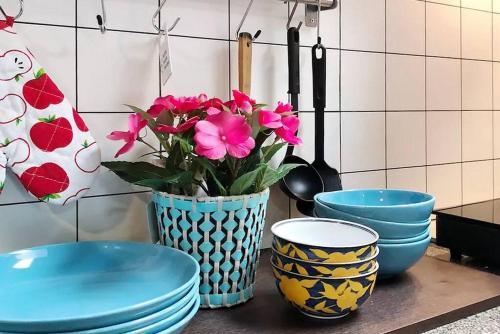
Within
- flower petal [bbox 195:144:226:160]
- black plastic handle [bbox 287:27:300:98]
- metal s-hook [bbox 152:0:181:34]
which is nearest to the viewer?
flower petal [bbox 195:144:226:160]

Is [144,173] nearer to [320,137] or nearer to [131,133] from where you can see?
[131,133]

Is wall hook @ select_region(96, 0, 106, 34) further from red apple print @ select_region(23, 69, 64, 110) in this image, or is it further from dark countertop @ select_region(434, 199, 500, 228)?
dark countertop @ select_region(434, 199, 500, 228)

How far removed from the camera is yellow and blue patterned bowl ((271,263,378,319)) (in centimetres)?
63

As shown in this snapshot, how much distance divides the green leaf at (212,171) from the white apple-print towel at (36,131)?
0.21m

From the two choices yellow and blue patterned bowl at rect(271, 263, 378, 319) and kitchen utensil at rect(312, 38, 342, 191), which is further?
kitchen utensil at rect(312, 38, 342, 191)

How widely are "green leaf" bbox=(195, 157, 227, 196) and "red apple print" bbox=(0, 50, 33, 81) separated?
1.00ft

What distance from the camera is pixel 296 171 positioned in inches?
39.2

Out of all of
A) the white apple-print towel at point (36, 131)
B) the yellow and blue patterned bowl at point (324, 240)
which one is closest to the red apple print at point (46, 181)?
the white apple-print towel at point (36, 131)

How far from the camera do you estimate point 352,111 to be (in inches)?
43.8

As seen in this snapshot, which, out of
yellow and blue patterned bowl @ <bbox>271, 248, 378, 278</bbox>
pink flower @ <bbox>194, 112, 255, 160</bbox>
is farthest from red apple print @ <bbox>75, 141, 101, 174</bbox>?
yellow and blue patterned bowl @ <bbox>271, 248, 378, 278</bbox>

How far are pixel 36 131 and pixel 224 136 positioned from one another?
12.3 inches

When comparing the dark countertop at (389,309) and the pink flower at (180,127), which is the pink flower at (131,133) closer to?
the pink flower at (180,127)

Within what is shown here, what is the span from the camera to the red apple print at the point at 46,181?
0.72 meters

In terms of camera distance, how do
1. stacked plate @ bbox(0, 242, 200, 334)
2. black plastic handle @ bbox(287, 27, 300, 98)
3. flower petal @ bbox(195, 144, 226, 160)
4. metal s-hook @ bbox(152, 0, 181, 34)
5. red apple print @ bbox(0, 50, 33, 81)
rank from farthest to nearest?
black plastic handle @ bbox(287, 27, 300, 98) → metal s-hook @ bbox(152, 0, 181, 34) → red apple print @ bbox(0, 50, 33, 81) → flower petal @ bbox(195, 144, 226, 160) → stacked plate @ bbox(0, 242, 200, 334)
